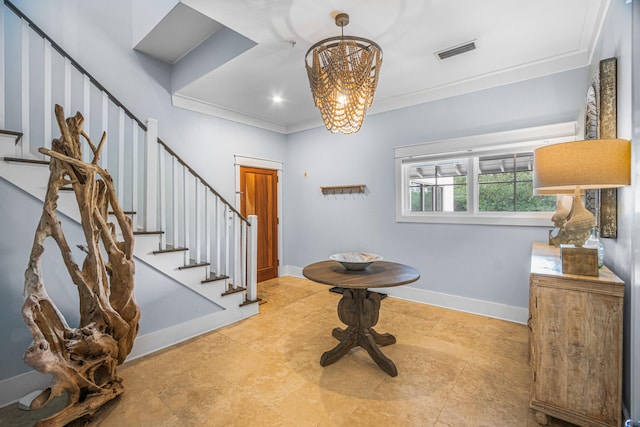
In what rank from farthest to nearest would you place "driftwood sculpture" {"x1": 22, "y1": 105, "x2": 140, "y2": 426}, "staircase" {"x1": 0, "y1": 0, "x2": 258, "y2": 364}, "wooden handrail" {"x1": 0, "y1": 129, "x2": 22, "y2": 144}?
"staircase" {"x1": 0, "y1": 0, "x2": 258, "y2": 364}
"wooden handrail" {"x1": 0, "y1": 129, "x2": 22, "y2": 144}
"driftwood sculpture" {"x1": 22, "y1": 105, "x2": 140, "y2": 426}

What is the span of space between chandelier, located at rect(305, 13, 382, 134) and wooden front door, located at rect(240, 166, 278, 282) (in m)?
2.86

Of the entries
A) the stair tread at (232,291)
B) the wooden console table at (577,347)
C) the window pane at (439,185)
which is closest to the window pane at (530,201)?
the window pane at (439,185)

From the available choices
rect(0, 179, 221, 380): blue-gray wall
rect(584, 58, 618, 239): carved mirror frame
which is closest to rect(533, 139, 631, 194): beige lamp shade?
rect(584, 58, 618, 239): carved mirror frame

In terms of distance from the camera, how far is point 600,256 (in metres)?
1.70

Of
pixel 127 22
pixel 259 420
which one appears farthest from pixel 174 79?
pixel 259 420

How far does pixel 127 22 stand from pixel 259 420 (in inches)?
167

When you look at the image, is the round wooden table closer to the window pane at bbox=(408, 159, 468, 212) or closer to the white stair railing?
the white stair railing

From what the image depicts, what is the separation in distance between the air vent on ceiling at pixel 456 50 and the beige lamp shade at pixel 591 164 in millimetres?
1604

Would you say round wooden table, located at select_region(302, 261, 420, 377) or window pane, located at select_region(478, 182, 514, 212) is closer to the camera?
round wooden table, located at select_region(302, 261, 420, 377)

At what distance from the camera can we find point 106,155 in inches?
114

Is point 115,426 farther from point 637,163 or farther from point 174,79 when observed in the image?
point 174,79

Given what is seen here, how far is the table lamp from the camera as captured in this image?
148 cm

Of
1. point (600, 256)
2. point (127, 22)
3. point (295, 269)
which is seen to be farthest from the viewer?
point (295, 269)

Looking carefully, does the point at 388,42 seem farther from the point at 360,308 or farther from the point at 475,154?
the point at 360,308
